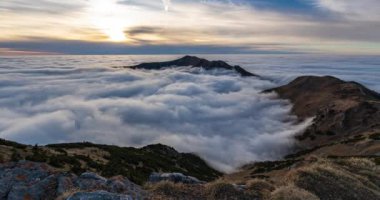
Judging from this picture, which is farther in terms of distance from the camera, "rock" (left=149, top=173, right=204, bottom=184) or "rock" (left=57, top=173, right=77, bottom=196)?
"rock" (left=149, top=173, right=204, bottom=184)

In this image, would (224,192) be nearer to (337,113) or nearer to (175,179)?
(175,179)

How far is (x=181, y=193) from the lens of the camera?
16.0m

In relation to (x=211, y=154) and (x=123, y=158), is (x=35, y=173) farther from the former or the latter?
(x=211, y=154)

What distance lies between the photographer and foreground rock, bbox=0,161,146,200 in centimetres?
1551

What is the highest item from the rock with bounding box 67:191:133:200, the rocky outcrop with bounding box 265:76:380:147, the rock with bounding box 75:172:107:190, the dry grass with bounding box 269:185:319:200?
the rock with bounding box 67:191:133:200

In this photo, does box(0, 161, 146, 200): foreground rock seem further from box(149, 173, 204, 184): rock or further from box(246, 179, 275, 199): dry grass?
box(246, 179, 275, 199): dry grass

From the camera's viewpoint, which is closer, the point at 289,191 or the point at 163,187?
the point at 289,191

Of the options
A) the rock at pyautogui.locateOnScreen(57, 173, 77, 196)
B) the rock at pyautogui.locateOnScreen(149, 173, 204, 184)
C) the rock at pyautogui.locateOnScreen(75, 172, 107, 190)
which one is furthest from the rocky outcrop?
the rock at pyautogui.locateOnScreen(57, 173, 77, 196)

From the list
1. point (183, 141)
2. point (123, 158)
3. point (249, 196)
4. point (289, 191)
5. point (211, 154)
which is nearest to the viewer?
point (289, 191)

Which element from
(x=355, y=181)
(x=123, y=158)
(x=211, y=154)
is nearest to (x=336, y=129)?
(x=211, y=154)

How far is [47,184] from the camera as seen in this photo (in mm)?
16359

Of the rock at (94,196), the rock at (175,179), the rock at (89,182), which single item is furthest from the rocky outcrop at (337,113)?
the rock at (94,196)

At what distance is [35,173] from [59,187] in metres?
2.58

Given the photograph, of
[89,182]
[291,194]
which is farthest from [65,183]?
[291,194]
